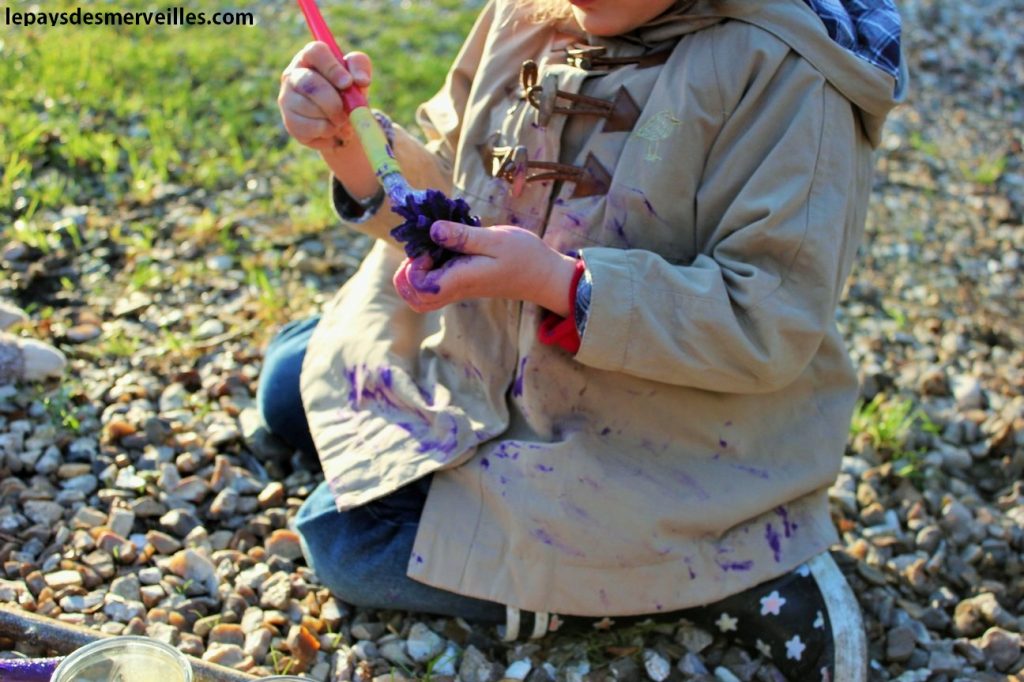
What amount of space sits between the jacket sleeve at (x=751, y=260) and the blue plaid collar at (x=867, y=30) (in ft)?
0.33

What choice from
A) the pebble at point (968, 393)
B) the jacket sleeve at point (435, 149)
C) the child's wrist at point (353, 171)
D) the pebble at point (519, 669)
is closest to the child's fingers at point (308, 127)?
the child's wrist at point (353, 171)

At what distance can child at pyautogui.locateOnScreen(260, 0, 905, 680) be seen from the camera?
1852 mm

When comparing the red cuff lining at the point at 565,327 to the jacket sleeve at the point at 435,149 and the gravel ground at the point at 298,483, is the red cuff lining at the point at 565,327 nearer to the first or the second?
the jacket sleeve at the point at 435,149

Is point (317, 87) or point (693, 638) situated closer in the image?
point (317, 87)

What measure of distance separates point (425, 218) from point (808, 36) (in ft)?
2.23

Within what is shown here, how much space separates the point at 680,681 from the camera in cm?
210

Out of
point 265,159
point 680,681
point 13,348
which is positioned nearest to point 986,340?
point 680,681

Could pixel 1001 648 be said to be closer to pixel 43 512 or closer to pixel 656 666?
pixel 656 666

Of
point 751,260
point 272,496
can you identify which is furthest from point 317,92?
point 272,496

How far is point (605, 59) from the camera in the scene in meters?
2.02

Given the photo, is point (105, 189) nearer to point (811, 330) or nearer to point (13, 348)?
point (13, 348)

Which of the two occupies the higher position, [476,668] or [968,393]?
[968,393]

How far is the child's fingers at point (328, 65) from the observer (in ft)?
6.45

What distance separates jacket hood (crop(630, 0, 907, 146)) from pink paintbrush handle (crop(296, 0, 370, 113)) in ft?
1.65
